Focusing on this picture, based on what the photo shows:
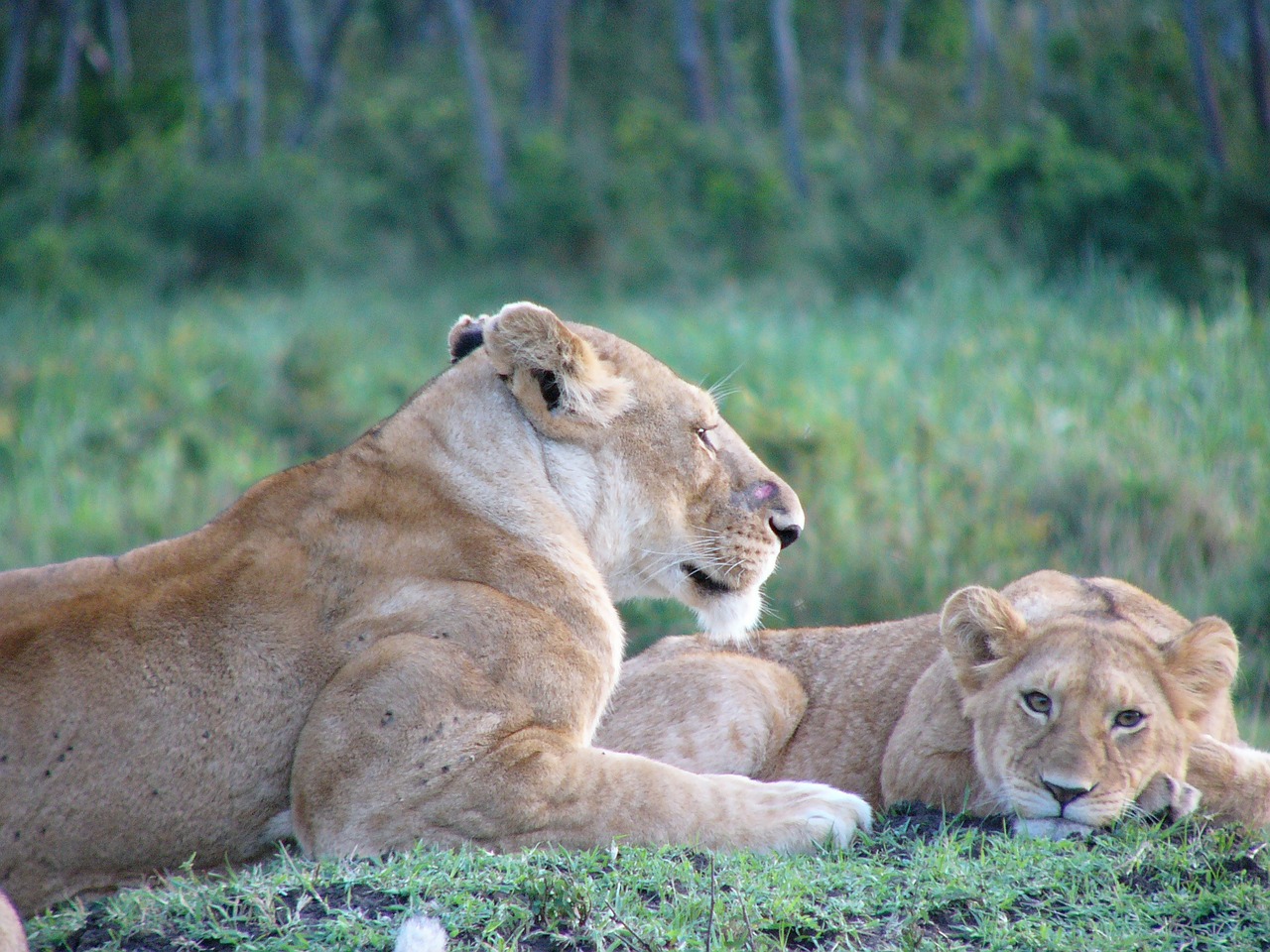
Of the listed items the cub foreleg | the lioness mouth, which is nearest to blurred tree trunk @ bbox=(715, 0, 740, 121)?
the lioness mouth

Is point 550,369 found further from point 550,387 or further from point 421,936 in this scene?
point 421,936

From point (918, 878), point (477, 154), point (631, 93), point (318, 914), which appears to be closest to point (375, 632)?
point (318, 914)

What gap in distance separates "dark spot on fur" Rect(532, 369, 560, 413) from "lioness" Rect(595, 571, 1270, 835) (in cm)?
117

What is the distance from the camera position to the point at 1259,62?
43.3 feet

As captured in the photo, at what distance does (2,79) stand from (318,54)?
18.2ft

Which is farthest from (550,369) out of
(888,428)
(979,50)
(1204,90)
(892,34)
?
(892,34)

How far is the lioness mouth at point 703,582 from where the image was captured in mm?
3727

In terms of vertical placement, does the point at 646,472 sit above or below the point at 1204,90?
below

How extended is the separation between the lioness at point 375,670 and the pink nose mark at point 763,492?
412mm

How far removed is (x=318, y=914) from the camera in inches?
104

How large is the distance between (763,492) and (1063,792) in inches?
42.7

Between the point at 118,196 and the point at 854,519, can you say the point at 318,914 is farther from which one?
the point at 118,196

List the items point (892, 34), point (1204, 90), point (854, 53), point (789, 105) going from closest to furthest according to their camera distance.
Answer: point (1204, 90)
point (789, 105)
point (854, 53)
point (892, 34)

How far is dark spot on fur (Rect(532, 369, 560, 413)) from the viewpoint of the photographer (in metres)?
3.47
